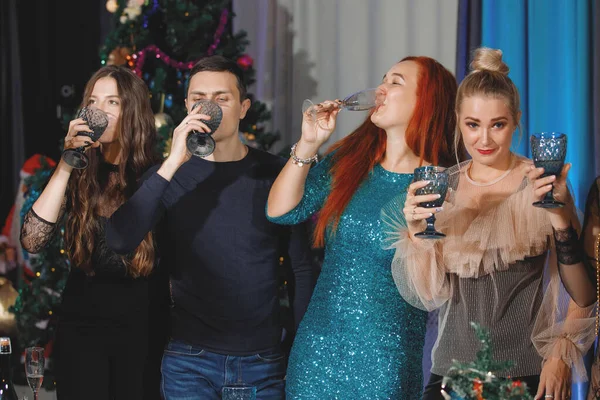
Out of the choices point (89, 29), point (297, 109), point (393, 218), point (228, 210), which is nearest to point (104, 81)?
point (228, 210)

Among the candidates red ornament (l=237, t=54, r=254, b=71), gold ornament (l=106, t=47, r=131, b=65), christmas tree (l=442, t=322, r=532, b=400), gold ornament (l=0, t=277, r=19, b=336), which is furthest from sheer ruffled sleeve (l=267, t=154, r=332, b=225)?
gold ornament (l=0, t=277, r=19, b=336)

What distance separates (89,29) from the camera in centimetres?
602

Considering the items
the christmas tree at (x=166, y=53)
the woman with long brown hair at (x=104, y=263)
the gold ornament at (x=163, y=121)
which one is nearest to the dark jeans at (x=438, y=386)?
the woman with long brown hair at (x=104, y=263)

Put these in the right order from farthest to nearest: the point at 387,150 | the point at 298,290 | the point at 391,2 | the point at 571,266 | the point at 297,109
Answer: the point at 297,109 < the point at 391,2 < the point at 298,290 < the point at 387,150 < the point at 571,266

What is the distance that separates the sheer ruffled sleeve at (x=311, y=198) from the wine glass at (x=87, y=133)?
652 millimetres

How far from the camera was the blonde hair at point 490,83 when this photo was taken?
2.53 metres

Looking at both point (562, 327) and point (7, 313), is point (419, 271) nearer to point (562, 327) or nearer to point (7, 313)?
point (562, 327)

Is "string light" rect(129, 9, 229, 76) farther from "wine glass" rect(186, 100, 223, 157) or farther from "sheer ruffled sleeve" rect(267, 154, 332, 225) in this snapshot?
"sheer ruffled sleeve" rect(267, 154, 332, 225)

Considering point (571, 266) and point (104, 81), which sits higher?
point (104, 81)

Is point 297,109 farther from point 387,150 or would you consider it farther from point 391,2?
point 387,150

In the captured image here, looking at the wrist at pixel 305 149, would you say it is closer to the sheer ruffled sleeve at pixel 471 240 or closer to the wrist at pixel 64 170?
the sheer ruffled sleeve at pixel 471 240

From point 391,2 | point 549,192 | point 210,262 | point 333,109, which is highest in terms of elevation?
point 391,2

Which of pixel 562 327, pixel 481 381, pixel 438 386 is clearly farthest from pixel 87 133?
pixel 481 381

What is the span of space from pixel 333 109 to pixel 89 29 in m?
3.70
